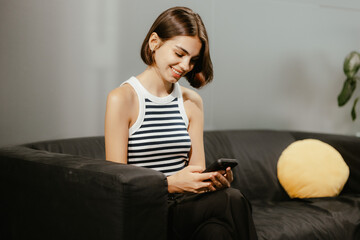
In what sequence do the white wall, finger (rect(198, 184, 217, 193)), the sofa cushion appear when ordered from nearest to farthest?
finger (rect(198, 184, 217, 193))
the sofa cushion
the white wall

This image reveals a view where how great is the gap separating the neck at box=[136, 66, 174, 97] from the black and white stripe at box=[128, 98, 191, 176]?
0.05m

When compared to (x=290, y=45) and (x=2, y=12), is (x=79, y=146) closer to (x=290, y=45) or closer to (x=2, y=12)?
(x=2, y=12)

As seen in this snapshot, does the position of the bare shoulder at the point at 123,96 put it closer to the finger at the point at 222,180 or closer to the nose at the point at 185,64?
the nose at the point at 185,64

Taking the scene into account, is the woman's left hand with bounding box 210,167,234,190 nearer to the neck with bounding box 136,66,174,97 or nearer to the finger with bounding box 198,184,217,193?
the finger with bounding box 198,184,217,193

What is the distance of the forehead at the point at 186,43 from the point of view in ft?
5.66

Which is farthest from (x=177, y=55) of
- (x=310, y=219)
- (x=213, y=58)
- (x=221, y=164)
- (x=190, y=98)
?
(x=213, y=58)

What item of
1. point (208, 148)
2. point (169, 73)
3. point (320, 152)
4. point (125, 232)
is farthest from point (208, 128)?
point (125, 232)

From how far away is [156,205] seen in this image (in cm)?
134

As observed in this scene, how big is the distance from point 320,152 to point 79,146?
1.34 metres

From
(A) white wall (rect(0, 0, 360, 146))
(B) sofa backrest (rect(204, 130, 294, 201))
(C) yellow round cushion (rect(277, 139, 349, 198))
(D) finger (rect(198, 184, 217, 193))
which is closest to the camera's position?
(D) finger (rect(198, 184, 217, 193))

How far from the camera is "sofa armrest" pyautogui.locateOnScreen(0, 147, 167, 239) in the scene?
130 cm

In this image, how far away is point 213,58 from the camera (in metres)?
2.96

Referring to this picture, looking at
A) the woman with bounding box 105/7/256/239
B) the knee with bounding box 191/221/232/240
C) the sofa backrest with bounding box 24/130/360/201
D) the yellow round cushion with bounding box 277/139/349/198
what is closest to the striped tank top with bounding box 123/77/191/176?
the woman with bounding box 105/7/256/239

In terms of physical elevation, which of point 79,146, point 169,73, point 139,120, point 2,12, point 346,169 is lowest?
point 346,169
